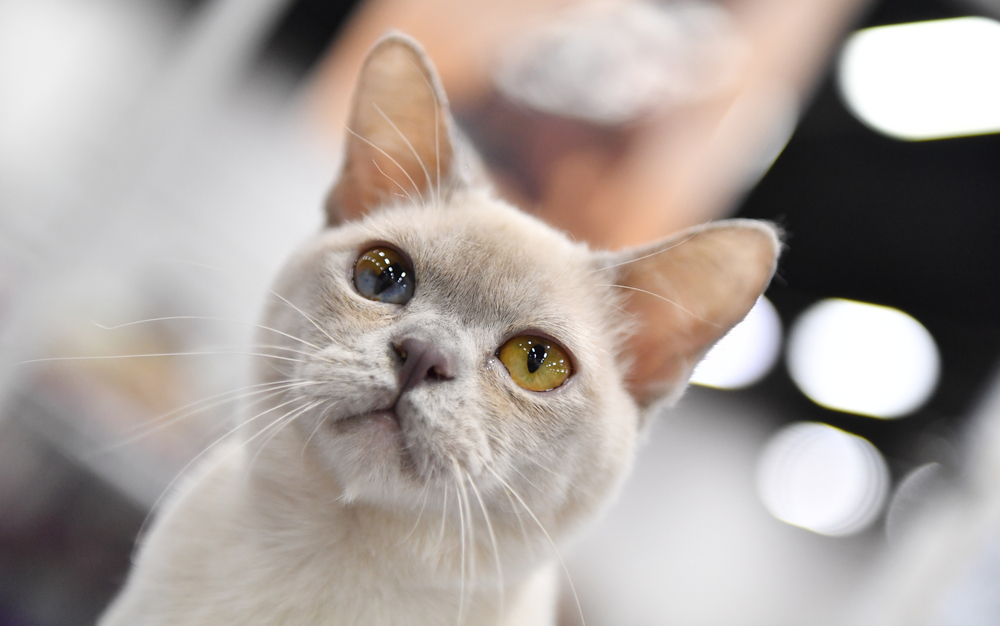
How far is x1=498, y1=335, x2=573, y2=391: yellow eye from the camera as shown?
66 cm

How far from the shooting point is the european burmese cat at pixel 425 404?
1.91ft

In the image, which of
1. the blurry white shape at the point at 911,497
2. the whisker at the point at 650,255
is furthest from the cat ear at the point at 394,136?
the blurry white shape at the point at 911,497

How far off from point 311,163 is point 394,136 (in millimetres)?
629

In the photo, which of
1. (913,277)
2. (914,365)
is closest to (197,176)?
(913,277)

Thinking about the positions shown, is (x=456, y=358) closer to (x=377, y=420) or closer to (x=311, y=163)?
(x=377, y=420)

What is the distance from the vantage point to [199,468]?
836mm

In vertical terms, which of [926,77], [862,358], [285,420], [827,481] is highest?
[926,77]

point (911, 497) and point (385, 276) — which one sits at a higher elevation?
point (385, 276)

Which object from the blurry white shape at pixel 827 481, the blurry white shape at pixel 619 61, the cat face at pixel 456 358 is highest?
the blurry white shape at pixel 619 61

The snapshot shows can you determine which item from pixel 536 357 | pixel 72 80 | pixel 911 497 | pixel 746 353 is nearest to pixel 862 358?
pixel 746 353

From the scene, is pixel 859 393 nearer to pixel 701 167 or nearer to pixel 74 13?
pixel 701 167

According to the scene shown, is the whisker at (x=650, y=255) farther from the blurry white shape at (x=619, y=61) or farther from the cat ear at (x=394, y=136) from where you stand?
the blurry white shape at (x=619, y=61)

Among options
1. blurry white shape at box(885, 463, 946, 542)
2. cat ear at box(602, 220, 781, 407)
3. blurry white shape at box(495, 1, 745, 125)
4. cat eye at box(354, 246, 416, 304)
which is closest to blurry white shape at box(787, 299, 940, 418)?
blurry white shape at box(885, 463, 946, 542)

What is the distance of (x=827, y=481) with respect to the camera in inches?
96.5
